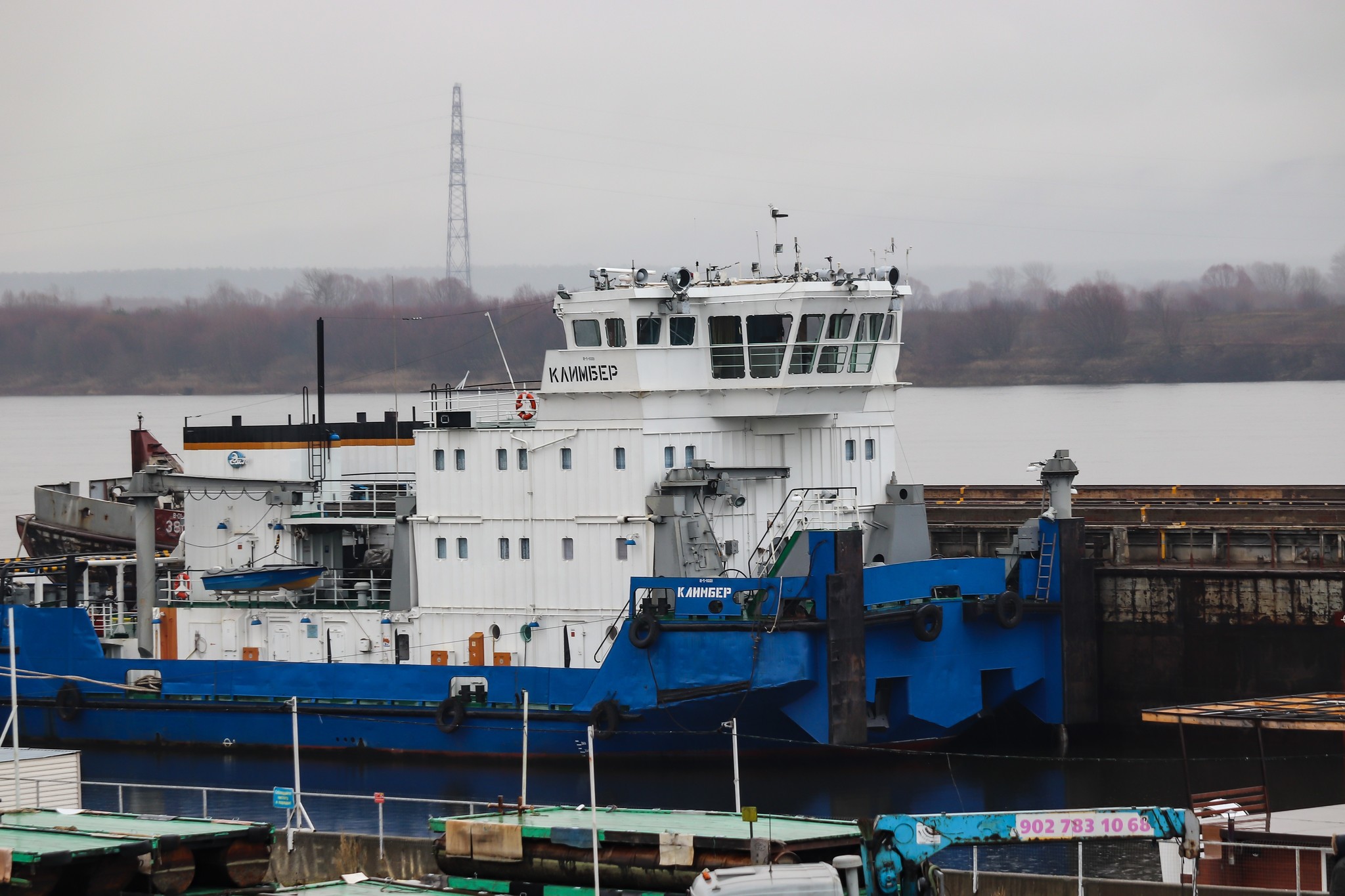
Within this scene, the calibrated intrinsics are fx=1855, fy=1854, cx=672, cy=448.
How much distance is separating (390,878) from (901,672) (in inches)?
319

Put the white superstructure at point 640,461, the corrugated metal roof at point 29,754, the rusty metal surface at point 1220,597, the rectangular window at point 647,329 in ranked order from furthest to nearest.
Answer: the rusty metal surface at point 1220,597, the rectangular window at point 647,329, the white superstructure at point 640,461, the corrugated metal roof at point 29,754

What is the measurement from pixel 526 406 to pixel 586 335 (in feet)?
4.07

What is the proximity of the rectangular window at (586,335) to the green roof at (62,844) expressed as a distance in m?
11.3

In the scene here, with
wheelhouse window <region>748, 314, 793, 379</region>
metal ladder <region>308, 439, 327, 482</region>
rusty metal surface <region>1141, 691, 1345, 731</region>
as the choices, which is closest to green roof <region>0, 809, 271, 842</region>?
rusty metal surface <region>1141, 691, 1345, 731</region>

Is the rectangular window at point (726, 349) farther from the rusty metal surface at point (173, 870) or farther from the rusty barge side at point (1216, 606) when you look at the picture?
the rusty metal surface at point (173, 870)

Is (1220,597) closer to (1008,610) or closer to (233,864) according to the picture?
(1008,610)

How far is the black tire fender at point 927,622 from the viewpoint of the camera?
22.9m

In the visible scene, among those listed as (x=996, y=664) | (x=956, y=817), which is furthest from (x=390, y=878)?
(x=996, y=664)

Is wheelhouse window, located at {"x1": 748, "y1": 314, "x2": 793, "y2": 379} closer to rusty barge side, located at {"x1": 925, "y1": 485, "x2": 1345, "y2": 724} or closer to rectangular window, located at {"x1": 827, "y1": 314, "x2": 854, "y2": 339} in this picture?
rectangular window, located at {"x1": 827, "y1": 314, "x2": 854, "y2": 339}

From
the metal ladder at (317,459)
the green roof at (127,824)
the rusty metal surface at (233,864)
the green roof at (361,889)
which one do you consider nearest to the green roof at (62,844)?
the green roof at (127,824)

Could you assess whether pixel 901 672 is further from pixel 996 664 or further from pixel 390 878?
pixel 390 878

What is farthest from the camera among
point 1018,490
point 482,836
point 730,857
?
point 1018,490

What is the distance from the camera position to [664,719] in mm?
22984

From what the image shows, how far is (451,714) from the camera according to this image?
24.2m
